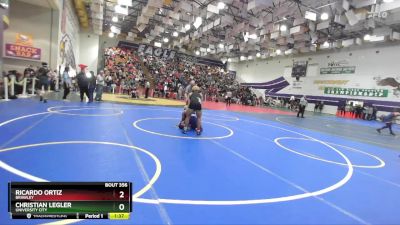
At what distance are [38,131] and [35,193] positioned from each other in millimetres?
4388

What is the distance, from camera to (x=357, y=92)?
23.8 m

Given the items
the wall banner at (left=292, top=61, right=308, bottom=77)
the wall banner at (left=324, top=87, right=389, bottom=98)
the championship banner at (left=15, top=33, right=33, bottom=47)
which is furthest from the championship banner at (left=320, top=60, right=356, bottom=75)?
the championship banner at (left=15, top=33, right=33, bottom=47)

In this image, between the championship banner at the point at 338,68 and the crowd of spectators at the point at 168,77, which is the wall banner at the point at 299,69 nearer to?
the championship banner at the point at 338,68

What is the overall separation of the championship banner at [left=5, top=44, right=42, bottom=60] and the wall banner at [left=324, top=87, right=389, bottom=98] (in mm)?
25431

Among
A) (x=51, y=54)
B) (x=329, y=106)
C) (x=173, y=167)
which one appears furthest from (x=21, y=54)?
(x=329, y=106)

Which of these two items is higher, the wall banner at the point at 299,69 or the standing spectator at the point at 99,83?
the wall banner at the point at 299,69

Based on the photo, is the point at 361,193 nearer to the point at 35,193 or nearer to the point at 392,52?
the point at 35,193
